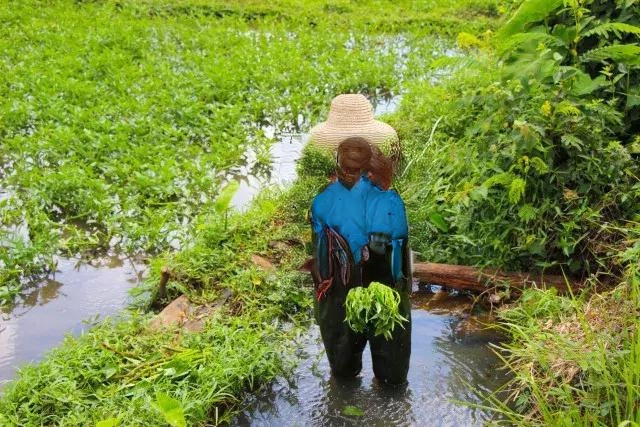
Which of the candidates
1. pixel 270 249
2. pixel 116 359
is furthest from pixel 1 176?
pixel 116 359

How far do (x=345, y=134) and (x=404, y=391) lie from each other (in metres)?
2.39

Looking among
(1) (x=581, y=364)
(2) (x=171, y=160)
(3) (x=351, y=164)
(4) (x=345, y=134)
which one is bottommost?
(1) (x=581, y=364)

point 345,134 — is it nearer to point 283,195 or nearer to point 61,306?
point 283,195

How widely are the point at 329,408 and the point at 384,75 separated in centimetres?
648

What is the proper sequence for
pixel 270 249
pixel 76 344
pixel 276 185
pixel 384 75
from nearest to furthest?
pixel 76 344 → pixel 270 249 → pixel 276 185 → pixel 384 75

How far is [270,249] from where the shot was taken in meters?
5.73

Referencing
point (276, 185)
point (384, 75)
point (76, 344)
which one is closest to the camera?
point (76, 344)

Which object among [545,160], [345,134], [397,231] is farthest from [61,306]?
[545,160]

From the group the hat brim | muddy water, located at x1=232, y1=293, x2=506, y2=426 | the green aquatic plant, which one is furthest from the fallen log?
the green aquatic plant

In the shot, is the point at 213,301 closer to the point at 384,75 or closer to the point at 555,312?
the point at 555,312

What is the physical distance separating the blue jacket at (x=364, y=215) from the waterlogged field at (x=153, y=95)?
248 centimetres

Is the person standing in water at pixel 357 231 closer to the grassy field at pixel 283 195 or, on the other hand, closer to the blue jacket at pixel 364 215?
the blue jacket at pixel 364 215

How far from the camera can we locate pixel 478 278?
16.7 feet

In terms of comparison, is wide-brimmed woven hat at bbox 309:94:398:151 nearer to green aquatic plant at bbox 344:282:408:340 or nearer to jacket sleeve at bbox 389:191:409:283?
jacket sleeve at bbox 389:191:409:283
